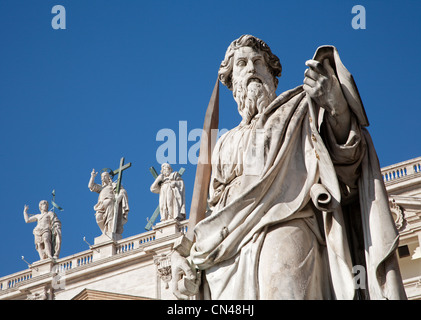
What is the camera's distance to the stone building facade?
32.7 m

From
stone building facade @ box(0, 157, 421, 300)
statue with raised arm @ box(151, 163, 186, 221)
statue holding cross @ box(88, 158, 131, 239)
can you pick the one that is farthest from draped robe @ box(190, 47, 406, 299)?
statue holding cross @ box(88, 158, 131, 239)

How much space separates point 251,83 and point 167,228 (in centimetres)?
2929

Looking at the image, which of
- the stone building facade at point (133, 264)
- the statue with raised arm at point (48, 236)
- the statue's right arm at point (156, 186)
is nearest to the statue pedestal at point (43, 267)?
the stone building facade at point (133, 264)

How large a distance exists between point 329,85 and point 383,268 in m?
1.01

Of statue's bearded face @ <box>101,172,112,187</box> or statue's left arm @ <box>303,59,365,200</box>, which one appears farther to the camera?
statue's bearded face @ <box>101,172,112,187</box>

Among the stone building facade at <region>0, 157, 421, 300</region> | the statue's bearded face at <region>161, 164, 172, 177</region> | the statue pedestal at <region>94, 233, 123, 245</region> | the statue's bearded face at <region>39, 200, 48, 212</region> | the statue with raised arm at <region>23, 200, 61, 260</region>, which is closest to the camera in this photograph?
the stone building facade at <region>0, 157, 421, 300</region>

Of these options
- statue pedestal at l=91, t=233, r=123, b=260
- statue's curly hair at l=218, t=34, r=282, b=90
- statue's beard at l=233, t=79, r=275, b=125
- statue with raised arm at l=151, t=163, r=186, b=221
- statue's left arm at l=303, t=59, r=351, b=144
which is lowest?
statue's left arm at l=303, t=59, r=351, b=144

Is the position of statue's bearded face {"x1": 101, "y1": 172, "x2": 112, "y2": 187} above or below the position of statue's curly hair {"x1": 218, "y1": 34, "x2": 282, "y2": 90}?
above

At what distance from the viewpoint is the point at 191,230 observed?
602cm

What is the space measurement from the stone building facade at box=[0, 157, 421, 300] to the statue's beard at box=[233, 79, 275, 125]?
26.6 meters

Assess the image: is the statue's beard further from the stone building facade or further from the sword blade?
the stone building facade

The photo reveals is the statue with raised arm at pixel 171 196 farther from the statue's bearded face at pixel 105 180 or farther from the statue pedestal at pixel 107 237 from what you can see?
the statue's bearded face at pixel 105 180

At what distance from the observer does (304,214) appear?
18.8 feet
